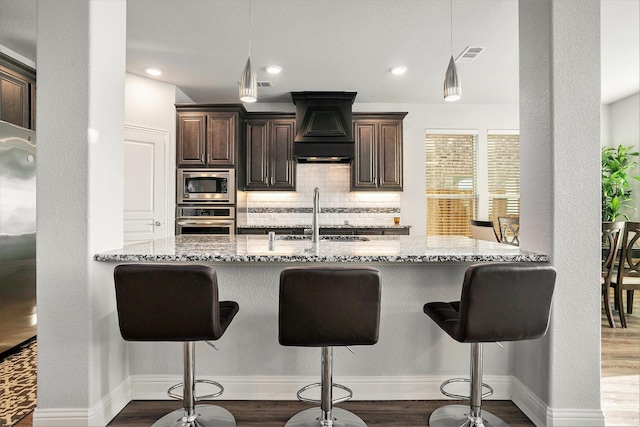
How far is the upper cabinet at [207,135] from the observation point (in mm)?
4953

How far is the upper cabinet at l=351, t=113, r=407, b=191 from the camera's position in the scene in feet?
17.5

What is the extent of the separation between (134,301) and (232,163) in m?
3.49

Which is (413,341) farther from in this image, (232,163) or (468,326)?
(232,163)

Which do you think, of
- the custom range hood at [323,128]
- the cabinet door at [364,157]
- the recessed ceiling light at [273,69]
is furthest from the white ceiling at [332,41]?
the cabinet door at [364,157]

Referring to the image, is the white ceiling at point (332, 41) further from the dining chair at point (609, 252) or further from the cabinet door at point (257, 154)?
the dining chair at point (609, 252)

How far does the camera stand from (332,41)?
12.0 ft

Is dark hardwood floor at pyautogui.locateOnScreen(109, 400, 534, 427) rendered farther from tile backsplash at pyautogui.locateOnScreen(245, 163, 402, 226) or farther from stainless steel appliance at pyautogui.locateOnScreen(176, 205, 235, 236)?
tile backsplash at pyautogui.locateOnScreen(245, 163, 402, 226)

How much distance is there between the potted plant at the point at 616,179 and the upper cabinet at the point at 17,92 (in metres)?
6.79

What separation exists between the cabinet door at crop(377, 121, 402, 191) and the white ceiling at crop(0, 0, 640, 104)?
533 millimetres

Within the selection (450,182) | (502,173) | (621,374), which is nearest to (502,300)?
(621,374)

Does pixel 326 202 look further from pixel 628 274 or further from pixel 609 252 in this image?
pixel 628 274

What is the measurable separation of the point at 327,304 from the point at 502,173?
510 centimetres

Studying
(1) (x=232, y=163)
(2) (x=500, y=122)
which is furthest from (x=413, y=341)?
(2) (x=500, y=122)

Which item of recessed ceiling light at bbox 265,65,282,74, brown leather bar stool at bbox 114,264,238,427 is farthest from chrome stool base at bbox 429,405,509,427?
recessed ceiling light at bbox 265,65,282,74
